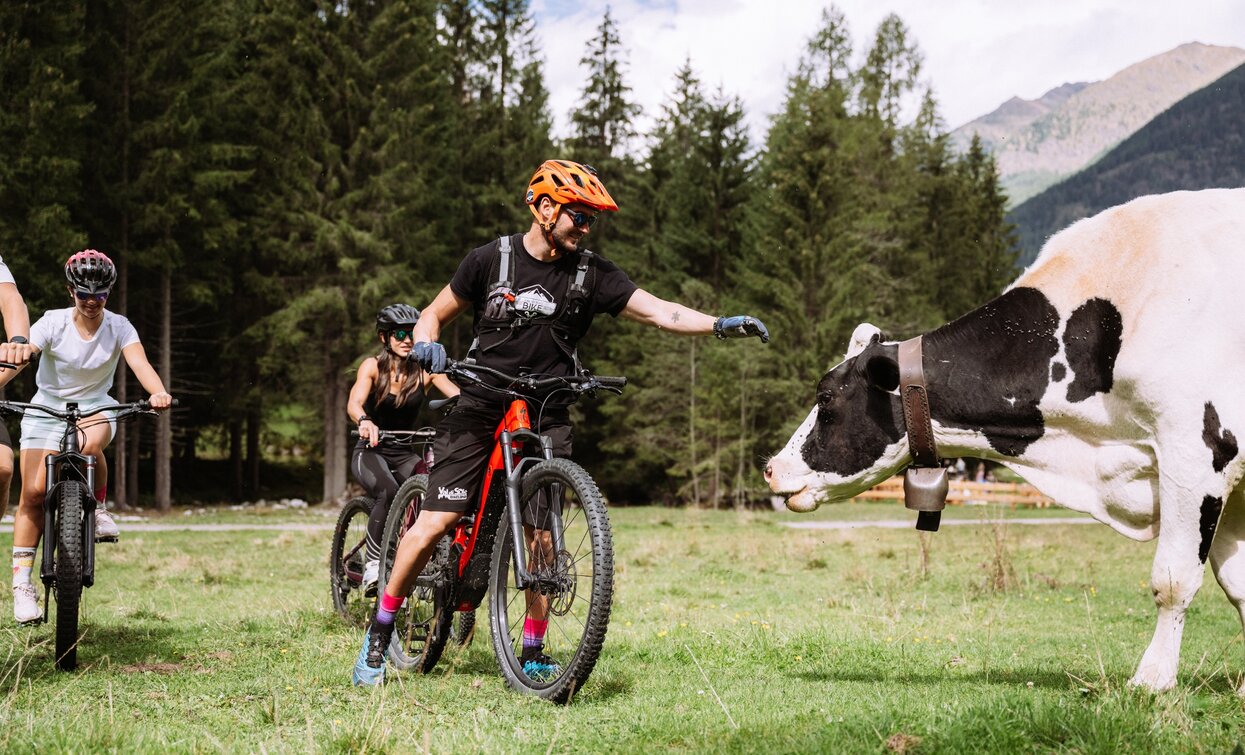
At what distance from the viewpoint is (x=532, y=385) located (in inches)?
185

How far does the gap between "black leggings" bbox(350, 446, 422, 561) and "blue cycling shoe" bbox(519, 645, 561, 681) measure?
2451mm

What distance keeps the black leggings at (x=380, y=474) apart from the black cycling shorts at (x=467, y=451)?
Answer: 7.30ft

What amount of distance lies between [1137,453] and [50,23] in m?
26.1

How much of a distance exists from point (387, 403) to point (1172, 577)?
17.3ft

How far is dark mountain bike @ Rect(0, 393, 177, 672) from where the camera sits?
5.34 m

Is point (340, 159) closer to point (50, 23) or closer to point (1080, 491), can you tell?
point (50, 23)

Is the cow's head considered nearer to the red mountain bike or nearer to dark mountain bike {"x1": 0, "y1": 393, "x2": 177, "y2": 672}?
the red mountain bike

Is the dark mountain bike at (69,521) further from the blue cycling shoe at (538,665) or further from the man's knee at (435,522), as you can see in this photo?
the blue cycling shoe at (538,665)

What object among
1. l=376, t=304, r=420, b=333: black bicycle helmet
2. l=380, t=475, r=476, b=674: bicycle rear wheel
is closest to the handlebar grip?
l=380, t=475, r=476, b=674: bicycle rear wheel

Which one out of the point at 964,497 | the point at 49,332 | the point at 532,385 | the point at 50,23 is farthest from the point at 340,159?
the point at 532,385

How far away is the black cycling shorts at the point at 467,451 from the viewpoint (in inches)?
193

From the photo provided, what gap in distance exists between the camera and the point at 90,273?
5.84 metres

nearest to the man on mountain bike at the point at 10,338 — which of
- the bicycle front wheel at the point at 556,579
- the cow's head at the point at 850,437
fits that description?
the bicycle front wheel at the point at 556,579

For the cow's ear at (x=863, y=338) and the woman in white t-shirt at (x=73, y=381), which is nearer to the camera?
the cow's ear at (x=863, y=338)
